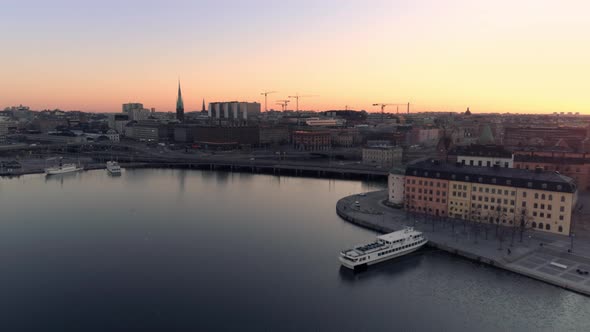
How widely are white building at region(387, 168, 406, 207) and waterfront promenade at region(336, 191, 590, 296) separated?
1.36 m

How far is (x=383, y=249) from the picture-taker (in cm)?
1969

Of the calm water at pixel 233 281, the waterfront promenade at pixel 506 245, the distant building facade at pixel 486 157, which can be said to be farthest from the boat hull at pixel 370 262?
the distant building facade at pixel 486 157

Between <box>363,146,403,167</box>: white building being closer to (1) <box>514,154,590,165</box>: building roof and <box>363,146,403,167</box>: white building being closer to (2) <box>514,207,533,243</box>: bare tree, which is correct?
(1) <box>514,154,590,165</box>: building roof

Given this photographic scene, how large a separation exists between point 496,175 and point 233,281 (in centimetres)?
1497

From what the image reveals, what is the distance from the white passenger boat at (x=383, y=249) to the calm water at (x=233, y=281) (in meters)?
0.44

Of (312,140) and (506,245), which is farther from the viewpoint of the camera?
(312,140)

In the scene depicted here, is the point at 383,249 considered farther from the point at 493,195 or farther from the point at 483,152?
the point at 483,152

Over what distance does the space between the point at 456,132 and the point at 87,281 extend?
268ft

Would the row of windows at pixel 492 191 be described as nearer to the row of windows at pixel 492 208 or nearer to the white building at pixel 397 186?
the row of windows at pixel 492 208

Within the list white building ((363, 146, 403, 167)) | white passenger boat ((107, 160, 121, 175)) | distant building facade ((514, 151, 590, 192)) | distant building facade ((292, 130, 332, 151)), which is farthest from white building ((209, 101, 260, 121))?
distant building facade ((514, 151, 590, 192))

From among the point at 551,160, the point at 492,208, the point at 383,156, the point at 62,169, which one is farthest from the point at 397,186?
the point at 62,169

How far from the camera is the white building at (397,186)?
27.8 metres

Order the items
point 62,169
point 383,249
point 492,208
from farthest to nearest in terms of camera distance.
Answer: point 62,169
point 492,208
point 383,249

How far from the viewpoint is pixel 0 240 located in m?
23.2
